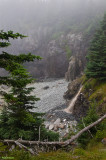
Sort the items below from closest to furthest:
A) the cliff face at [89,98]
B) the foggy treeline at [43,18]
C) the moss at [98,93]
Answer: the moss at [98,93], the cliff face at [89,98], the foggy treeline at [43,18]

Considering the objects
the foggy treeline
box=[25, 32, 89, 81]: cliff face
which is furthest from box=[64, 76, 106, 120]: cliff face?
the foggy treeline

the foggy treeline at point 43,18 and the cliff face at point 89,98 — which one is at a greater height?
the foggy treeline at point 43,18

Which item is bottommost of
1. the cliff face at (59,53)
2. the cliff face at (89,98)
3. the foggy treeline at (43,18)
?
the cliff face at (89,98)

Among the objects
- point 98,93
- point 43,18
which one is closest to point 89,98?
point 98,93

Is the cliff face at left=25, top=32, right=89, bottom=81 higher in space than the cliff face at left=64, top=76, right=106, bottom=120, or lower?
higher

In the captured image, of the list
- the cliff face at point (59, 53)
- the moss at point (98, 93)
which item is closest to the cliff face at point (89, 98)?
the moss at point (98, 93)

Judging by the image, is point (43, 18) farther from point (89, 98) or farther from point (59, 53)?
point (89, 98)

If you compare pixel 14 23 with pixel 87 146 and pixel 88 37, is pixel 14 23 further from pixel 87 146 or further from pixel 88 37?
pixel 87 146

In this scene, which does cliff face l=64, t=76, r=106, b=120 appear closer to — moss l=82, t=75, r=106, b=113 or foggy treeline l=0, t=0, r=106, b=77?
moss l=82, t=75, r=106, b=113

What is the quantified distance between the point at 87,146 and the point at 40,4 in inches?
3992

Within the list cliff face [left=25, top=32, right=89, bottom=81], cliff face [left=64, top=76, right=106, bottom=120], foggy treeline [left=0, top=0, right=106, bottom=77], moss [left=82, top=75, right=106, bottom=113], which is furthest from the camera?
foggy treeline [left=0, top=0, right=106, bottom=77]

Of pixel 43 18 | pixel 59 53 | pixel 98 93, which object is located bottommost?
pixel 98 93

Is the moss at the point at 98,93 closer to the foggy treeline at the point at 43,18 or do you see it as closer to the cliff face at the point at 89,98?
the cliff face at the point at 89,98

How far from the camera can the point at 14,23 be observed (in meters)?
86.2
